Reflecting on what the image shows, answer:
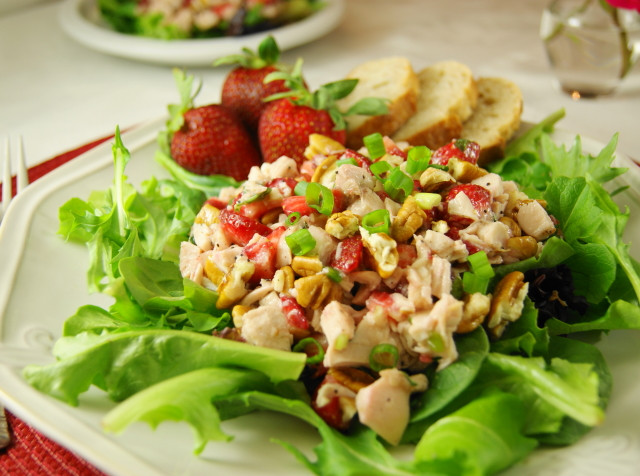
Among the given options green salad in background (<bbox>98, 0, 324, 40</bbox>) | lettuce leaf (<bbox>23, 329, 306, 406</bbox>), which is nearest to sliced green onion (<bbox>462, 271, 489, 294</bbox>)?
lettuce leaf (<bbox>23, 329, 306, 406</bbox>)

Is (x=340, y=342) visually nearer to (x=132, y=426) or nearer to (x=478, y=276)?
(x=478, y=276)

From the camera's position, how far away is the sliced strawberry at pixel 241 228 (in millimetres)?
2207

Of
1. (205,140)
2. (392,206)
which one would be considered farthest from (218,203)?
(392,206)

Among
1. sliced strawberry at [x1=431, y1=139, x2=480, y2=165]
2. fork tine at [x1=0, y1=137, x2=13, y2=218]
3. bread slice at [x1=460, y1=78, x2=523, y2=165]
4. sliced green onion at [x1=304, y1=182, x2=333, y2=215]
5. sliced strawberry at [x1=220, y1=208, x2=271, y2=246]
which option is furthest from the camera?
bread slice at [x1=460, y1=78, x2=523, y2=165]

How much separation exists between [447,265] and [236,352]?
0.67 meters

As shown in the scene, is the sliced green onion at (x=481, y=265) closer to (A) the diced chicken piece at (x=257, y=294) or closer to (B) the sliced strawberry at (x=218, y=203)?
(A) the diced chicken piece at (x=257, y=294)

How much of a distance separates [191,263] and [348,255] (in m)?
0.57

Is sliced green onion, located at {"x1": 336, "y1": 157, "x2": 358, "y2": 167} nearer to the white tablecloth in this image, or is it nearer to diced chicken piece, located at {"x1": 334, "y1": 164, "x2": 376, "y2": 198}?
diced chicken piece, located at {"x1": 334, "y1": 164, "x2": 376, "y2": 198}

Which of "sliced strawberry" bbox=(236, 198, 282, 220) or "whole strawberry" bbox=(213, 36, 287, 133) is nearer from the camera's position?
"sliced strawberry" bbox=(236, 198, 282, 220)

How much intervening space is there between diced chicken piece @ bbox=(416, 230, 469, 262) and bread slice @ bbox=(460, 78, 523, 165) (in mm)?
1341

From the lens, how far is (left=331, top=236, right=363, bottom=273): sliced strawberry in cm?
197

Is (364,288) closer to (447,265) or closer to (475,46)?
(447,265)

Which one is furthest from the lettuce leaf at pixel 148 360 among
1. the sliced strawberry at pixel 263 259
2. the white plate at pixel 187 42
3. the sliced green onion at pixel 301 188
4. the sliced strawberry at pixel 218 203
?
the white plate at pixel 187 42

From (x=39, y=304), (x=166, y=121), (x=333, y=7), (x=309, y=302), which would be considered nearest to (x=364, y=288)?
(x=309, y=302)
